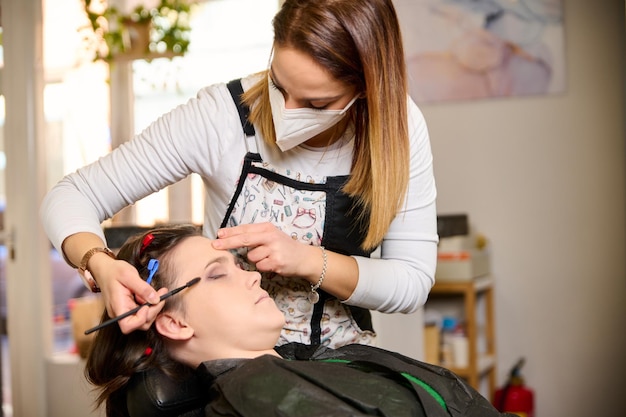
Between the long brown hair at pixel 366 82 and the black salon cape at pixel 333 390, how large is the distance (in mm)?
320

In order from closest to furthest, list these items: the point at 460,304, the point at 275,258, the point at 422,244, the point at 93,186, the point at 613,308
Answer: the point at 275,258 → the point at 93,186 → the point at 422,244 → the point at 613,308 → the point at 460,304

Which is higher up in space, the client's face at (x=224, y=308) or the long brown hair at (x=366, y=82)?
the long brown hair at (x=366, y=82)

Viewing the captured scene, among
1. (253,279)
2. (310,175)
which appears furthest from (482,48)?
(253,279)

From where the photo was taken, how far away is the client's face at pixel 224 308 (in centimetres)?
147

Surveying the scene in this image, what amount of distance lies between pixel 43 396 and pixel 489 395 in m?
2.14

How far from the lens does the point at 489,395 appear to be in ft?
12.2

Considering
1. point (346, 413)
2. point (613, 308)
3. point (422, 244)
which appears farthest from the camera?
point (613, 308)

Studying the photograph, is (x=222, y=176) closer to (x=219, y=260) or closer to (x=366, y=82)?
(x=219, y=260)

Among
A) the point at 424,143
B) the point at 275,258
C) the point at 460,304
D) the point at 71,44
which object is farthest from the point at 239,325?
the point at 71,44

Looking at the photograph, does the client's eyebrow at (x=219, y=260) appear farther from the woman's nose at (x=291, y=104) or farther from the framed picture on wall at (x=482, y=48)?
the framed picture on wall at (x=482, y=48)

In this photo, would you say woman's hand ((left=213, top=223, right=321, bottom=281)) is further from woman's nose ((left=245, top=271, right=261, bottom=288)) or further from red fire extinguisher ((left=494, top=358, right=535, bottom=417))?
red fire extinguisher ((left=494, top=358, right=535, bottom=417))

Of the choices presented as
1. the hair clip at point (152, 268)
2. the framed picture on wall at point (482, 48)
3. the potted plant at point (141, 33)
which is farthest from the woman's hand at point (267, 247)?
the potted plant at point (141, 33)

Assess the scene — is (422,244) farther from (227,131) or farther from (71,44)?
(71,44)

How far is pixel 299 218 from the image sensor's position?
161cm
